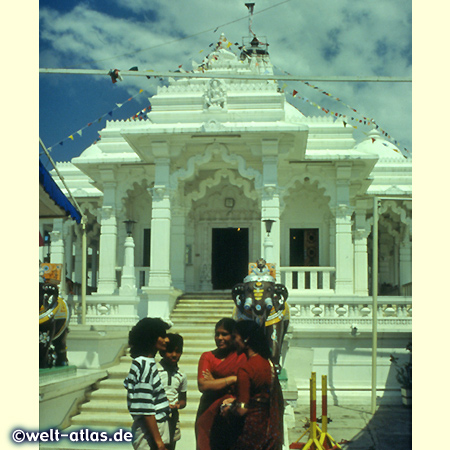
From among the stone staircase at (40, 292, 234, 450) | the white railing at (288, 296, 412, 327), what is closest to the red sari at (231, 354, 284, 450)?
the stone staircase at (40, 292, 234, 450)

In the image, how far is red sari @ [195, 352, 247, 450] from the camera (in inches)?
196

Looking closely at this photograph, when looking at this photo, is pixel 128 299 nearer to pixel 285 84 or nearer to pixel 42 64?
pixel 42 64

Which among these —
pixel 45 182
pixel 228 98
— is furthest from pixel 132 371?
pixel 228 98

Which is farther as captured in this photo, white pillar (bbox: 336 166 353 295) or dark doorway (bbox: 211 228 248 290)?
dark doorway (bbox: 211 228 248 290)

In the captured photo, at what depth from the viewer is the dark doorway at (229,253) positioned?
16.8 metres

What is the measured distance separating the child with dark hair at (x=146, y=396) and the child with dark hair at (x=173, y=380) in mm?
336

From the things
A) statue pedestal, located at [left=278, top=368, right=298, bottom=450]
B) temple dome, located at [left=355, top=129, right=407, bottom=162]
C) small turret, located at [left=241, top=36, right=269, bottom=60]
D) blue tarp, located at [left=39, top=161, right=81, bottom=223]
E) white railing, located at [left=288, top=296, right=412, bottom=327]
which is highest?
small turret, located at [left=241, top=36, right=269, bottom=60]

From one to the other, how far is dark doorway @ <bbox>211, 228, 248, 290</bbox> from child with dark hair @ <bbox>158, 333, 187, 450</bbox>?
11461 mm

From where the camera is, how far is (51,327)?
8.23m

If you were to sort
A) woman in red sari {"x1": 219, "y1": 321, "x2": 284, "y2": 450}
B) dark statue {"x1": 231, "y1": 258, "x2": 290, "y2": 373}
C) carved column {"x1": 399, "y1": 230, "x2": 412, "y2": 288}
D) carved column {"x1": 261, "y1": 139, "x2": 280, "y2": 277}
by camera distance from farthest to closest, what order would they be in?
carved column {"x1": 399, "y1": 230, "x2": 412, "y2": 288} → carved column {"x1": 261, "y1": 139, "x2": 280, "y2": 277} → dark statue {"x1": 231, "y1": 258, "x2": 290, "y2": 373} → woman in red sari {"x1": 219, "y1": 321, "x2": 284, "y2": 450}

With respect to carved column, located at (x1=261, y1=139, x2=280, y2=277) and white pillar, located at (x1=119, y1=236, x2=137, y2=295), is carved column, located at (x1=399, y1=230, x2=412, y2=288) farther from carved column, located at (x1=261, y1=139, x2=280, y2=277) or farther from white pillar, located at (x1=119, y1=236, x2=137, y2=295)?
white pillar, located at (x1=119, y1=236, x2=137, y2=295)

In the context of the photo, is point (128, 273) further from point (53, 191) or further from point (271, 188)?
point (53, 191)

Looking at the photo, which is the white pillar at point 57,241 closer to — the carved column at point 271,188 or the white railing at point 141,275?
the white railing at point 141,275

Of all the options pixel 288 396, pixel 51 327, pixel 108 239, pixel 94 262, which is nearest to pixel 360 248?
pixel 108 239
